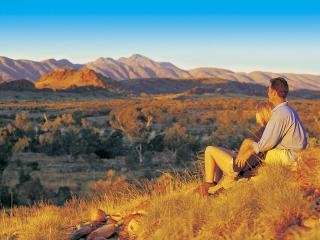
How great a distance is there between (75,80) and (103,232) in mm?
167538

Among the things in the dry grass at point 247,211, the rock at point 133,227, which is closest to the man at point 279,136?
the dry grass at point 247,211

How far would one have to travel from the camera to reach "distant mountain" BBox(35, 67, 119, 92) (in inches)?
6358

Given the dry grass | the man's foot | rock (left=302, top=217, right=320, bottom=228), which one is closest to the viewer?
rock (left=302, top=217, right=320, bottom=228)

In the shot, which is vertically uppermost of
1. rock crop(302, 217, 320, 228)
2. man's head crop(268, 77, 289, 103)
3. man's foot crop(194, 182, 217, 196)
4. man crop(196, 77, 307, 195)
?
man's head crop(268, 77, 289, 103)

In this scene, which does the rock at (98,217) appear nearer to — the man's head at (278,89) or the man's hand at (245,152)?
the man's hand at (245,152)

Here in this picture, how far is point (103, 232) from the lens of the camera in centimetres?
653

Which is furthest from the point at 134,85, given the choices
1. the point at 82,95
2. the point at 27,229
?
the point at 27,229

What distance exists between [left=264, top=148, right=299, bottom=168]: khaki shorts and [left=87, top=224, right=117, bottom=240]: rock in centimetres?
216

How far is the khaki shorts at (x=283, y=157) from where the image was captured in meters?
6.30

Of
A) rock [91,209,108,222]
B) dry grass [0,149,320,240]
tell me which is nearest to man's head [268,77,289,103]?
dry grass [0,149,320,240]

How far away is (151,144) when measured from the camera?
41156mm

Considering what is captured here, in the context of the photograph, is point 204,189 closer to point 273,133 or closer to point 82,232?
point 273,133

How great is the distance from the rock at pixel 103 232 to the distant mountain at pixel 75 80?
149 metres

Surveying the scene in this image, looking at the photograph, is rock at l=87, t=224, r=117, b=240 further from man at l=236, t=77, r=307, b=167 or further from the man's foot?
man at l=236, t=77, r=307, b=167
